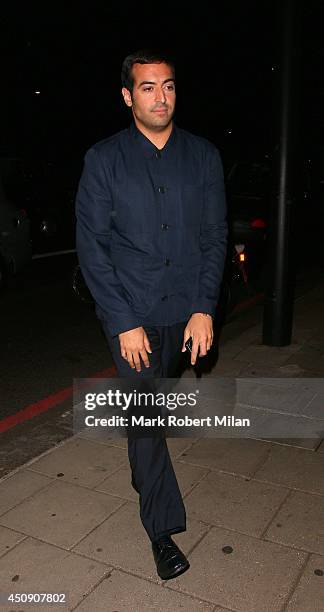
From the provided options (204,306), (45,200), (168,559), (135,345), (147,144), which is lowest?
(168,559)

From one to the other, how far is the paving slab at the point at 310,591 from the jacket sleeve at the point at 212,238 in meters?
1.14

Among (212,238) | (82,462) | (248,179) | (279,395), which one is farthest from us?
(248,179)

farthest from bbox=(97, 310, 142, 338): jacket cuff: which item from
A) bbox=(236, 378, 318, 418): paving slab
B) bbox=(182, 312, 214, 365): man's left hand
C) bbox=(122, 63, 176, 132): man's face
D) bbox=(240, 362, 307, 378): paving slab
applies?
bbox=(240, 362, 307, 378): paving slab

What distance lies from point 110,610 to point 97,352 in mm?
3619

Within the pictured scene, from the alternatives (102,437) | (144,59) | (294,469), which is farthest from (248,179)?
(144,59)

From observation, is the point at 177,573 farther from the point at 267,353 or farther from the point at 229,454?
the point at 267,353

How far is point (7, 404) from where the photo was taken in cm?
462

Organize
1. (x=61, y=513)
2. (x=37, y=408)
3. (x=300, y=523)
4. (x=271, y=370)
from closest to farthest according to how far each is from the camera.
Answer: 1. (x=300, y=523)
2. (x=61, y=513)
3. (x=37, y=408)
4. (x=271, y=370)

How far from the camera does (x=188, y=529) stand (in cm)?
284

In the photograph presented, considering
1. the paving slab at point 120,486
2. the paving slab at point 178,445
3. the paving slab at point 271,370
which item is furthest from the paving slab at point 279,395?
the paving slab at point 120,486

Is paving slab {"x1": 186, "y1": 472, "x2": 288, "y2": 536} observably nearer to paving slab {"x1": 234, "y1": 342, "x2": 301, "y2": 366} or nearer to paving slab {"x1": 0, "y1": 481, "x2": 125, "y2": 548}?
paving slab {"x1": 0, "y1": 481, "x2": 125, "y2": 548}

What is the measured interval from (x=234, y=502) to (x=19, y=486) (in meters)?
1.13

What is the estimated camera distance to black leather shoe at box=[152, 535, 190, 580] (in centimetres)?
247

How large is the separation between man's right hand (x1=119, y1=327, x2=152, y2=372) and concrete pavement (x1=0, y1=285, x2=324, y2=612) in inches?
34.8
